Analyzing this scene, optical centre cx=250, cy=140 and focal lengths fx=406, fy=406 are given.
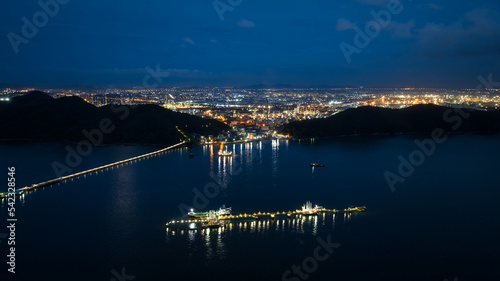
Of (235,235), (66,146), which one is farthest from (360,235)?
(66,146)
